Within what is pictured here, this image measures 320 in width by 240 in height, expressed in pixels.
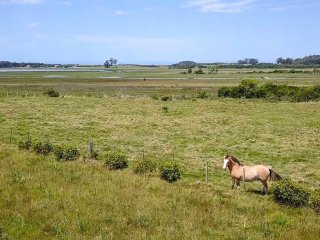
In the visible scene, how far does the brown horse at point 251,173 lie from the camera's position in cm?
1770

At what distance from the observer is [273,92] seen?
236 ft

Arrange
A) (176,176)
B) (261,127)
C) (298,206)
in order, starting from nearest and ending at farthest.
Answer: (298,206) → (176,176) → (261,127)

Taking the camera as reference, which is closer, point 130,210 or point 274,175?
point 130,210

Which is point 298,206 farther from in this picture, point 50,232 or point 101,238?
point 50,232

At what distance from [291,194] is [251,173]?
8.91ft

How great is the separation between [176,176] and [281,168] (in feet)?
23.0

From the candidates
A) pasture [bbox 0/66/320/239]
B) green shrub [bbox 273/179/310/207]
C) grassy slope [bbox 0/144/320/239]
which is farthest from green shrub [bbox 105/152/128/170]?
green shrub [bbox 273/179/310/207]

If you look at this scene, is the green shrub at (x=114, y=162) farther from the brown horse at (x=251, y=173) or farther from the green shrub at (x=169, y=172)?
the brown horse at (x=251, y=173)

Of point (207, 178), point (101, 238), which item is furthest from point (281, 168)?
point (101, 238)

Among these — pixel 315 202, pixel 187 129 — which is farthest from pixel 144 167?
pixel 187 129

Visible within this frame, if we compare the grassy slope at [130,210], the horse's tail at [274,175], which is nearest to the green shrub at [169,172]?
the grassy slope at [130,210]

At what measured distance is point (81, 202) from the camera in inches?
567

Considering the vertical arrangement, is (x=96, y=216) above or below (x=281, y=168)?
above

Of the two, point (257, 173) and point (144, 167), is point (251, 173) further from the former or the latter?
point (144, 167)
